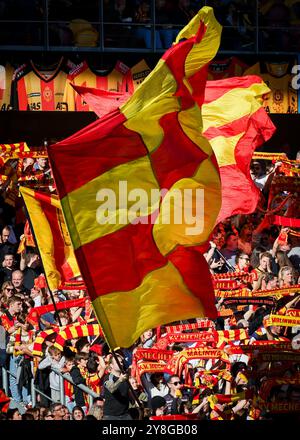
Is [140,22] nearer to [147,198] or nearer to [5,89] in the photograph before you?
[5,89]

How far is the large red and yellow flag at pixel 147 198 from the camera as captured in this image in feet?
50.8

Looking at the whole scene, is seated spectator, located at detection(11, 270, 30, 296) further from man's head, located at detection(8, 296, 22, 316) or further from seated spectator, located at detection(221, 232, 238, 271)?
seated spectator, located at detection(221, 232, 238, 271)

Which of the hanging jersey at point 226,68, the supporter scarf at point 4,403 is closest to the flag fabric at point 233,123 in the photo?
the hanging jersey at point 226,68

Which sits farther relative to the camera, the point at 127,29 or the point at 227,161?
the point at 127,29

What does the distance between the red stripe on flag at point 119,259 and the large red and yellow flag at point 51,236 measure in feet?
10.9

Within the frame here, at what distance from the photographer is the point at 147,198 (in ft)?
52.7

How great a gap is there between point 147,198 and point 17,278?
4739 millimetres

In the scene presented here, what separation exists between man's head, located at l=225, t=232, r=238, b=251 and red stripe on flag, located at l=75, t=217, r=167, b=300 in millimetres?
5409

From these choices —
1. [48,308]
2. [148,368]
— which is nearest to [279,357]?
[148,368]

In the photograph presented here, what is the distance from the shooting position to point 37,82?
83.6 ft

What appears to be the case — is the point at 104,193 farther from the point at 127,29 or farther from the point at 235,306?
the point at 127,29

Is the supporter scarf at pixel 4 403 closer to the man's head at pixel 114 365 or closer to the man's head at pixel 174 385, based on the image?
the man's head at pixel 114 365
